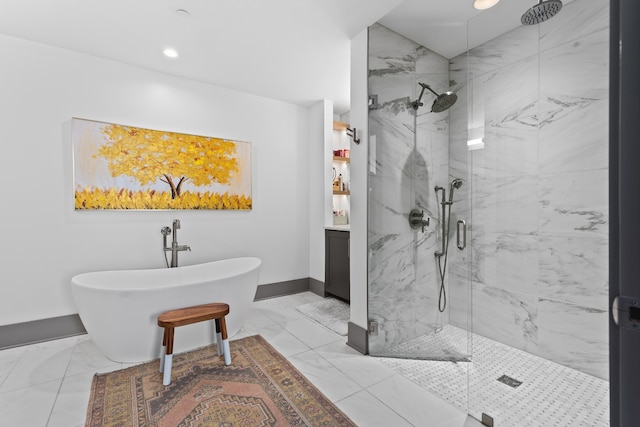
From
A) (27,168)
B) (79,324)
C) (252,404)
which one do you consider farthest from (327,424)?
(27,168)

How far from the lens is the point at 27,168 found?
8.36 ft

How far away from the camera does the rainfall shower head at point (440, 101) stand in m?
2.17

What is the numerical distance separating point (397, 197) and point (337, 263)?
1.49m

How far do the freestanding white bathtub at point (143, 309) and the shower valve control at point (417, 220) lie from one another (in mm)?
1460

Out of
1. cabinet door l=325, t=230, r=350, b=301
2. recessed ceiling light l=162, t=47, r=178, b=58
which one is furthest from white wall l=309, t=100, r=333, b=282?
recessed ceiling light l=162, t=47, r=178, b=58

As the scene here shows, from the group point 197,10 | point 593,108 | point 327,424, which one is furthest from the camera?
point 197,10

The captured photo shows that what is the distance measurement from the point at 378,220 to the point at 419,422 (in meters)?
1.35

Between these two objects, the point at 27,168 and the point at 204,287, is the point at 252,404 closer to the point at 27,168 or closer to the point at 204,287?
the point at 204,287

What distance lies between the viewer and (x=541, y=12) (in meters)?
1.57

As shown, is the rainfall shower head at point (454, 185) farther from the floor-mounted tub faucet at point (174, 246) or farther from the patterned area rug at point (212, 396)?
the floor-mounted tub faucet at point (174, 246)

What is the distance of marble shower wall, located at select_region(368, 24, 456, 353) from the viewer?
2.41 meters

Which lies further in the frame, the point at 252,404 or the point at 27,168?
the point at 27,168

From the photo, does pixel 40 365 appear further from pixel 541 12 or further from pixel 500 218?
pixel 541 12

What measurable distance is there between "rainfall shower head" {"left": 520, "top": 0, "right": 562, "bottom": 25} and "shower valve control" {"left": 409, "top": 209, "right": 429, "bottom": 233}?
4.41 ft
